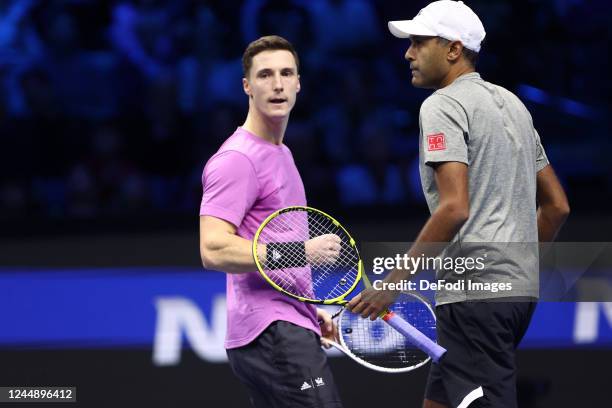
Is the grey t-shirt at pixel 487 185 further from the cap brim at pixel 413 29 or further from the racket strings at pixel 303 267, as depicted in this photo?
the racket strings at pixel 303 267

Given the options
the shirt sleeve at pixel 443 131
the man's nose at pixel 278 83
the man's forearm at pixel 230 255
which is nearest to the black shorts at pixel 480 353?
the shirt sleeve at pixel 443 131

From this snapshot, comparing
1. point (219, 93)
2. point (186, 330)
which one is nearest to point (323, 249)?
point (186, 330)

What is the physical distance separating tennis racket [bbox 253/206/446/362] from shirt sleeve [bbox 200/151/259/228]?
11 centimetres

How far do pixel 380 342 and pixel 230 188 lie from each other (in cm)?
84

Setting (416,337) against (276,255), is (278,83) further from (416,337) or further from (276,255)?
(416,337)

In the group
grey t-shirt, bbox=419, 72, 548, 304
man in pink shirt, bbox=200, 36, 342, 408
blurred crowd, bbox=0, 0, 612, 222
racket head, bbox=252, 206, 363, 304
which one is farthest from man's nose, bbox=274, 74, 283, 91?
blurred crowd, bbox=0, 0, 612, 222

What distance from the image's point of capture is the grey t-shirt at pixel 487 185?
13.2 feet

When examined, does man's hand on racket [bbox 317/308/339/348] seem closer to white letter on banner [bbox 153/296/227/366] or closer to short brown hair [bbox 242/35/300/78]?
short brown hair [bbox 242/35/300/78]

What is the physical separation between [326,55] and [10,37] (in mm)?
2437

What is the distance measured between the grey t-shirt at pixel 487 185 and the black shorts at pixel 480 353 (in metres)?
0.05

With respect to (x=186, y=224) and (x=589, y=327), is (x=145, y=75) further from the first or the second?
(x=589, y=327)

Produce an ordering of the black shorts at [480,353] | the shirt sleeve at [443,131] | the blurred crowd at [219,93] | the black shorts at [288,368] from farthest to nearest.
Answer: the blurred crowd at [219,93]
the black shorts at [288,368]
the black shorts at [480,353]
the shirt sleeve at [443,131]

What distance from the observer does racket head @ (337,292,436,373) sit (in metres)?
4.34

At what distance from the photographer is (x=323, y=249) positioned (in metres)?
4.11
